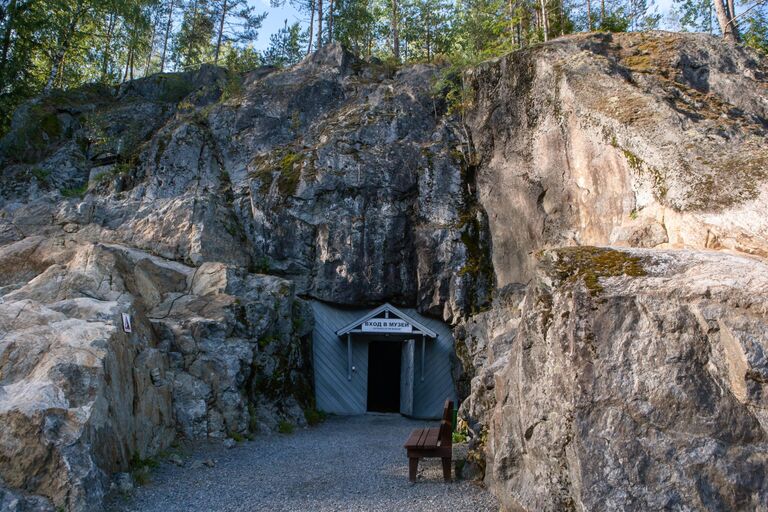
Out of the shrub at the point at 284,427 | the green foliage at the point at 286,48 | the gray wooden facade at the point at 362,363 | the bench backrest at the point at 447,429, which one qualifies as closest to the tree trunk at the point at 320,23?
the green foliage at the point at 286,48

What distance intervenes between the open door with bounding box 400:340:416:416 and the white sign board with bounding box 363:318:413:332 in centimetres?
62

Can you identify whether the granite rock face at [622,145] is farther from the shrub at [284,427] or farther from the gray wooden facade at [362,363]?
the shrub at [284,427]

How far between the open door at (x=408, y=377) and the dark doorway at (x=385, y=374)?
4.14 m

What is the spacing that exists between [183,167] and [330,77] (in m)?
6.91

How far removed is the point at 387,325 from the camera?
58.6ft

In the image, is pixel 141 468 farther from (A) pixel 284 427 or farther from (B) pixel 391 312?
(B) pixel 391 312

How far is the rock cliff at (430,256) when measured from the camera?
5.75m

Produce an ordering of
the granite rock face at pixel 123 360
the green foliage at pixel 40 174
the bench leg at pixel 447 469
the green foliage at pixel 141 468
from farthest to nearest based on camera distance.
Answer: the green foliage at pixel 40 174
the bench leg at pixel 447 469
the green foliage at pixel 141 468
the granite rock face at pixel 123 360

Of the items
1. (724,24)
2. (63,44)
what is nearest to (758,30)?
(724,24)

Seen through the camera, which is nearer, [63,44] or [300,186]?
[300,186]

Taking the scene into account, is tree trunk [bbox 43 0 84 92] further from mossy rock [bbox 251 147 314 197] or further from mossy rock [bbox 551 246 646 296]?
mossy rock [bbox 551 246 646 296]

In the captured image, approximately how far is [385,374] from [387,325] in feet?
20.4

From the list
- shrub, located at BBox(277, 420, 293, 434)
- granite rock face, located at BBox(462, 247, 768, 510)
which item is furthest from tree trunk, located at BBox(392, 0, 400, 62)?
granite rock face, located at BBox(462, 247, 768, 510)

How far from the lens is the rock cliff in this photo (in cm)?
575
